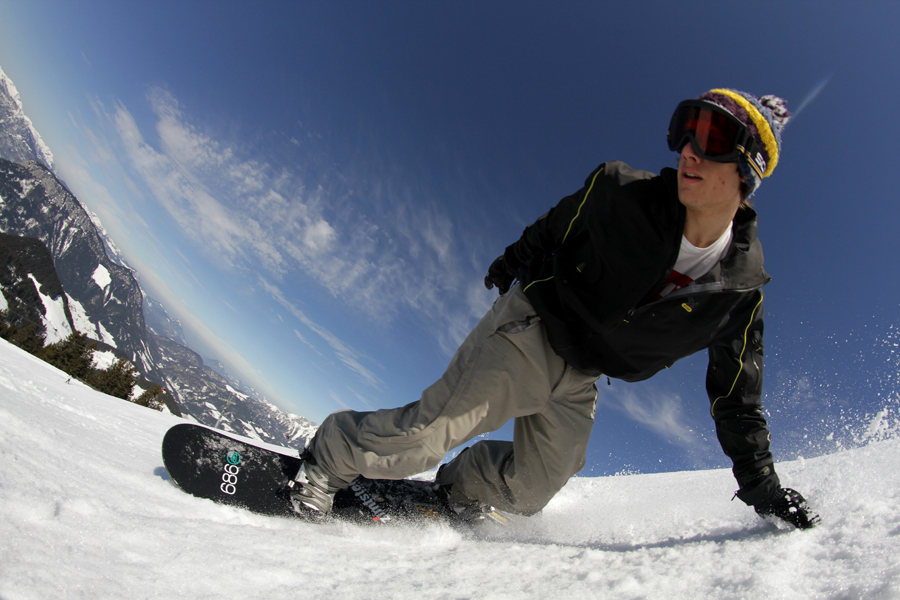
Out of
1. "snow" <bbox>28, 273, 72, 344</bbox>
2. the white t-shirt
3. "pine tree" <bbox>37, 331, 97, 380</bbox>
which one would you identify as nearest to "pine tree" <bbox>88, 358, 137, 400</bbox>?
"pine tree" <bbox>37, 331, 97, 380</bbox>

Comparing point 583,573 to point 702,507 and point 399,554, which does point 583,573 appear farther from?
point 702,507

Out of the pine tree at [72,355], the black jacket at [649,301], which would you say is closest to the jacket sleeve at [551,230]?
the black jacket at [649,301]

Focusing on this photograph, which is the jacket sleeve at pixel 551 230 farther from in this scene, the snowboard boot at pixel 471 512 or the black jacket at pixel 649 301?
the snowboard boot at pixel 471 512

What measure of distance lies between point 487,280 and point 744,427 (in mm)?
1947

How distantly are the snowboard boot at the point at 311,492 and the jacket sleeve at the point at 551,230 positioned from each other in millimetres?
1971

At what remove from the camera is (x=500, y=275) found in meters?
3.18

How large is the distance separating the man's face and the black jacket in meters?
0.10

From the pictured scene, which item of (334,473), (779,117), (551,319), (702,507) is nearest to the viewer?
(779,117)

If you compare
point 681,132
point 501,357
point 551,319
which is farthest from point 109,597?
point 681,132

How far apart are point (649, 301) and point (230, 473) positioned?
2776mm

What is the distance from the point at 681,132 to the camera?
2186 millimetres

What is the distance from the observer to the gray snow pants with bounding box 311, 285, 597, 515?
2445 mm

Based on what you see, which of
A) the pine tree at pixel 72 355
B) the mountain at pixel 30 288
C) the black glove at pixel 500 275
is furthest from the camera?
the mountain at pixel 30 288

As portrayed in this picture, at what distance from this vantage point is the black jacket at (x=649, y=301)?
7.23 ft
